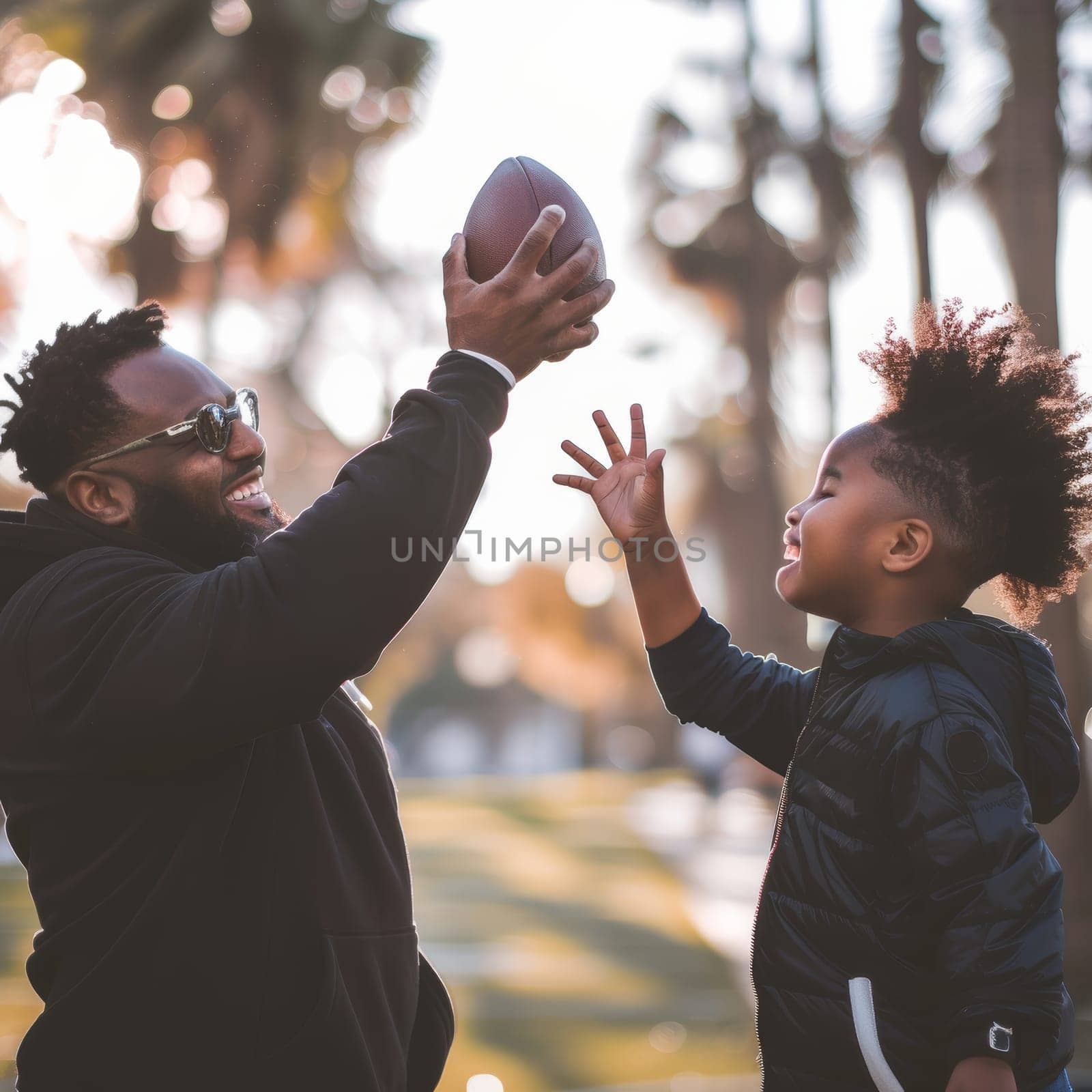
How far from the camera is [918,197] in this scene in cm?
821

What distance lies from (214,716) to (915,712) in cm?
123

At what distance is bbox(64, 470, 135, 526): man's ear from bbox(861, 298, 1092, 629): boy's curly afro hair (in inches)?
60.9

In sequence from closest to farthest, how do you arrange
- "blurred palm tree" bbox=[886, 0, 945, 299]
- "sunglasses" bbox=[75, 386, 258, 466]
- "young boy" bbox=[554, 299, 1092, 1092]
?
1. "young boy" bbox=[554, 299, 1092, 1092]
2. "sunglasses" bbox=[75, 386, 258, 466]
3. "blurred palm tree" bbox=[886, 0, 945, 299]

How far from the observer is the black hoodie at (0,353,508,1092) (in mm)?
1853

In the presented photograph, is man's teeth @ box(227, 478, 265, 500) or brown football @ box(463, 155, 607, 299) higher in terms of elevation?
brown football @ box(463, 155, 607, 299)

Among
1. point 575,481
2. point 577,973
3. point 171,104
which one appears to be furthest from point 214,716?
point 171,104

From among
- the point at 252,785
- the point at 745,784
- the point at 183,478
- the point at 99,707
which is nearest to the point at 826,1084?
the point at 252,785

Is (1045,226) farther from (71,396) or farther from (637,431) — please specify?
(71,396)

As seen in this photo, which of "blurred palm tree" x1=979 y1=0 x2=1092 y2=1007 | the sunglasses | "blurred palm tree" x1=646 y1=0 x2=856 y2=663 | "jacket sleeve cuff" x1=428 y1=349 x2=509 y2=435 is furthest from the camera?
"blurred palm tree" x1=646 y1=0 x2=856 y2=663

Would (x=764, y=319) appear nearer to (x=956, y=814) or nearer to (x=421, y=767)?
(x=956, y=814)

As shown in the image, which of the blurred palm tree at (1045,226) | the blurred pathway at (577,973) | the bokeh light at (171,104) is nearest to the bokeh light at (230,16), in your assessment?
the bokeh light at (171,104)

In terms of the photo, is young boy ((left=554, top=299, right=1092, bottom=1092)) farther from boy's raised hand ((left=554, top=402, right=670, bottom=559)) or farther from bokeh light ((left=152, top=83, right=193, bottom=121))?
bokeh light ((left=152, top=83, right=193, bottom=121))

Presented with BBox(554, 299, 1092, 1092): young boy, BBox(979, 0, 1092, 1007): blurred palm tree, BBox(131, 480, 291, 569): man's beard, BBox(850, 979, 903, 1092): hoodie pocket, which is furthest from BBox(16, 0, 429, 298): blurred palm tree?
BBox(850, 979, 903, 1092): hoodie pocket

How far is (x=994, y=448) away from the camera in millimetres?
2383
